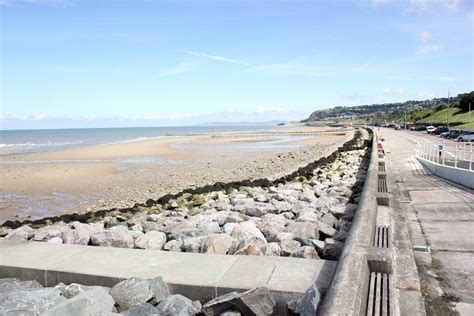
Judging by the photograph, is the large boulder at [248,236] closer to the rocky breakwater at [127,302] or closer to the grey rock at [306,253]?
the grey rock at [306,253]

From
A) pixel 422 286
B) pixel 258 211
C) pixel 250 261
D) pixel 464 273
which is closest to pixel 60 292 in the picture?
pixel 250 261

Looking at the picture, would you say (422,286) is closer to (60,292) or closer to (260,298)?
(260,298)

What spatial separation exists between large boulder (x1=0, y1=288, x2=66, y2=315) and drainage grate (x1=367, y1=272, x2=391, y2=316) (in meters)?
2.84

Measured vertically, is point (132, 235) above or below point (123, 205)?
above

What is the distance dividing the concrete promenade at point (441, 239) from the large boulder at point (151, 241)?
352 centimetres

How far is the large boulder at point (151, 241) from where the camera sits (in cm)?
622

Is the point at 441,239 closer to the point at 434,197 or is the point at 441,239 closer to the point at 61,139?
the point at 434,197

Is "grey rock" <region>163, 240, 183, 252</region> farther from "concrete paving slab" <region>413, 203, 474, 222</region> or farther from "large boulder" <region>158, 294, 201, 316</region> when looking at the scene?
"concrete paving slab" <region>413, 203, 474, 222</region>

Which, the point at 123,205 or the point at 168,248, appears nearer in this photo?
the point at 168,248

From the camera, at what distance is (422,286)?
4266 mm

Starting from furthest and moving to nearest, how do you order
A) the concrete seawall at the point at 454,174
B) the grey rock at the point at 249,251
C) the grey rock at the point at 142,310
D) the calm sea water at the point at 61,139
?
1. the calm sea water at the point at 61,139
2. the concrete seawall at the point at 454,174
3. the grey rock at the point at 249,251
4. the grey rock at the point at 142,310

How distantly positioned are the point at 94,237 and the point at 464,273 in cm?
489

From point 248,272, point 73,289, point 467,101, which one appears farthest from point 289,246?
point 467,101

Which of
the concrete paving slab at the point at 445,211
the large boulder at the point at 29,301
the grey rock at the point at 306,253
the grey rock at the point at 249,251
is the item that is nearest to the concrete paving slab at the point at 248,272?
the grey rock at the point at 249,251
